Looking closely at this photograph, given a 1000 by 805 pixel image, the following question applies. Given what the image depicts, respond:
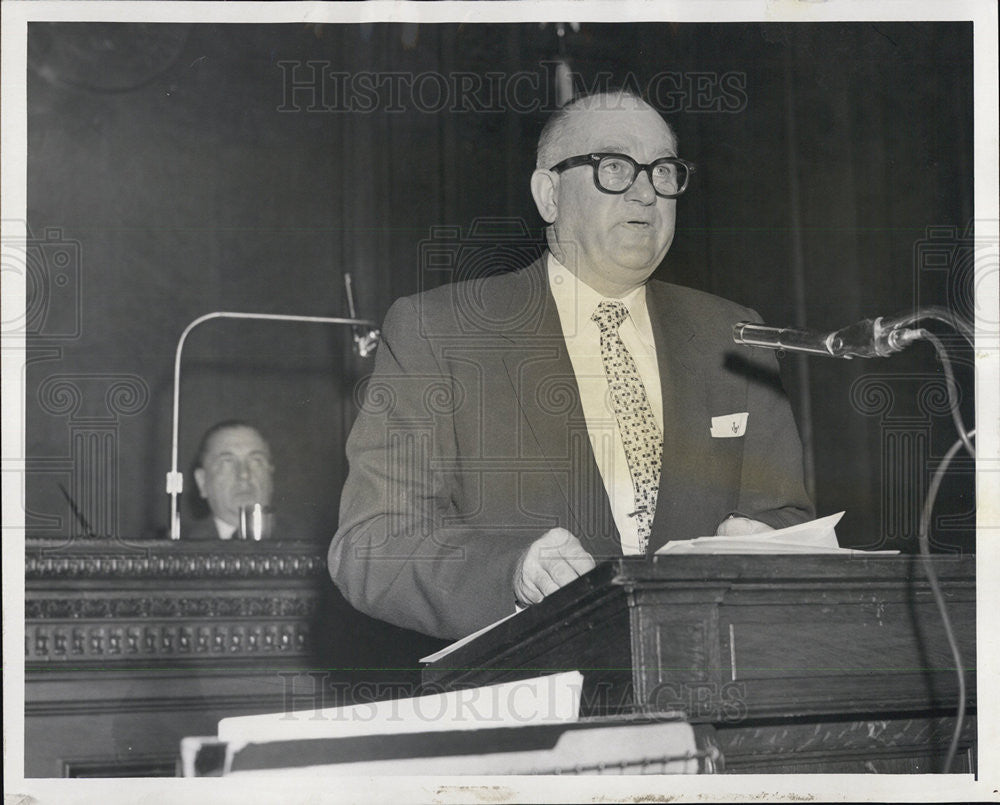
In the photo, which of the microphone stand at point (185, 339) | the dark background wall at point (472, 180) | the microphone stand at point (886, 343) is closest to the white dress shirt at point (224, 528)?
the microphone stand at point (185, 339)

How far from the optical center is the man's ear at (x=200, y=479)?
368 centimetres

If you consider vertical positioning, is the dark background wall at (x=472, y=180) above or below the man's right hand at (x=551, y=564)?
above

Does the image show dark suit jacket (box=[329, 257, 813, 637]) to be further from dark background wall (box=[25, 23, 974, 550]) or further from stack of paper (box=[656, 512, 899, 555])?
stack of paper (box=[656, 512, 899, 555])

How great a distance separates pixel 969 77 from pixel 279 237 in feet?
5.85

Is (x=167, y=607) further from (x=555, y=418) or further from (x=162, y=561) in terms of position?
(x=555, y=418)

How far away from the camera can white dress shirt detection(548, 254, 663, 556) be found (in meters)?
2.96

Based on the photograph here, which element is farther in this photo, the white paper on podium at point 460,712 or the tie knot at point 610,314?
the tie knot at point 610,314

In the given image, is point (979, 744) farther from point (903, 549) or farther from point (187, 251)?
point (187, 251)

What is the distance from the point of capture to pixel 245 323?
152 inches

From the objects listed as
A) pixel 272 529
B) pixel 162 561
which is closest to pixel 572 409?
pixel 272 529

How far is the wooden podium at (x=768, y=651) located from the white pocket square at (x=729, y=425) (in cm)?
75

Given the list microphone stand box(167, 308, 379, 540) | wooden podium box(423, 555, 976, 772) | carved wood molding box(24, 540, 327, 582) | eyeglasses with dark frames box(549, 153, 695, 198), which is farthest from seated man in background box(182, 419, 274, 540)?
wooden podium box(423, 555, 976, 772)

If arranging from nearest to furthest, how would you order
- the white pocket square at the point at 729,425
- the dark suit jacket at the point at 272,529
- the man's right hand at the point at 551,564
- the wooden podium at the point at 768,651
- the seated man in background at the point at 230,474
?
1. the wooden podium at the point at 768,651
2. the man's right hand at the point at 551,564
3. the white pocket square at the point at 729,425
4. the dark suit jacket at the point at 272,529
5. the seated man in background at the point at 230,474

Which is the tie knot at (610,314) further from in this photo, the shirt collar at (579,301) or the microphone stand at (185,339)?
the microphone stand at (185,339)
